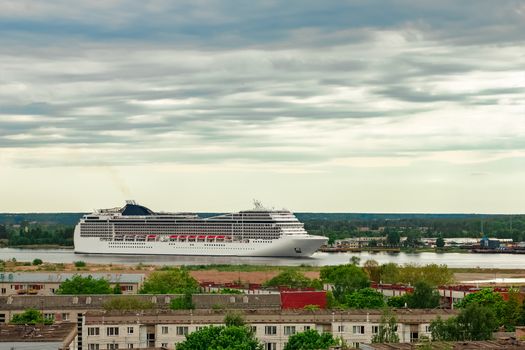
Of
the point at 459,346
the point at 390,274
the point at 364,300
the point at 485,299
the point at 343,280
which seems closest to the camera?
the point at 459,346

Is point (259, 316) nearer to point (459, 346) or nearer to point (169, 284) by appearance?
point (459, 346)

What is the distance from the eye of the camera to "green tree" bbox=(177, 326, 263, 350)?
171ft

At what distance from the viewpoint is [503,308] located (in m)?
76.5

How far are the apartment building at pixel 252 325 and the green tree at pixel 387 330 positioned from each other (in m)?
1.44

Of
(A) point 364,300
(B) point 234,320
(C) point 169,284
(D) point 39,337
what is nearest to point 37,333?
(D) point 39,337

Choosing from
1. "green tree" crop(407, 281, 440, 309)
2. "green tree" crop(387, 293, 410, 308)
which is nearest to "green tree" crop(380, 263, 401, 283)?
"green tree" crop(387, 293, 410, 308)

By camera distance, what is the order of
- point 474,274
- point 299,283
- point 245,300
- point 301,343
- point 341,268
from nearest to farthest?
point 301,343 → point 245,300 → point 299,283 → point 341,268 → point 474,274

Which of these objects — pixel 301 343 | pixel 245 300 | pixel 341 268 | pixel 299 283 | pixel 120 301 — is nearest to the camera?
pixel 301 343

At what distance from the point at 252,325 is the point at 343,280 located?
38.9 metres

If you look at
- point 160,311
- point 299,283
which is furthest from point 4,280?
point 160,311

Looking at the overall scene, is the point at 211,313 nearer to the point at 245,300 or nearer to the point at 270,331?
the point at 270,331

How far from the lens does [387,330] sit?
6122 cm

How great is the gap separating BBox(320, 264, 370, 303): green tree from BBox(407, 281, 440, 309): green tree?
8.02 metres

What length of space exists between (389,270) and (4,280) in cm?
4005
